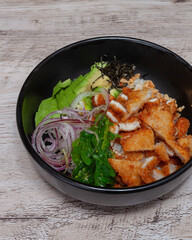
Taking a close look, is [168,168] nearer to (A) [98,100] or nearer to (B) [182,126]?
(B) [182,126]

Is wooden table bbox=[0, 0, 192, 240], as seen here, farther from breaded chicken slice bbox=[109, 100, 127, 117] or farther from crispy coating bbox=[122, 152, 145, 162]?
breaded chicken slice bbox=[109, 100, 127, 117]

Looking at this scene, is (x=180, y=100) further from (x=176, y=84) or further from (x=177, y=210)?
(x=177, y=210)

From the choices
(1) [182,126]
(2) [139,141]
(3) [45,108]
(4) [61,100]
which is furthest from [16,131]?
(1) [182,126]

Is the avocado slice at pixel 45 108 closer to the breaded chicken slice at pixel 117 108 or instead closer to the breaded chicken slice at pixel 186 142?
the breaded chicken slice at pixel 117 108

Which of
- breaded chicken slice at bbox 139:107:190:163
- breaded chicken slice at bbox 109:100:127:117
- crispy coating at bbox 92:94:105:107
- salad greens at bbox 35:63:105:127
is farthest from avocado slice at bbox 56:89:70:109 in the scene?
breaded chicken slice at bbox 139:107:190:163

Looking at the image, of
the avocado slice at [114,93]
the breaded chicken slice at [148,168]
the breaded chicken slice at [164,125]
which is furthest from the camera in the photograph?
the avocado slice at [114,93]

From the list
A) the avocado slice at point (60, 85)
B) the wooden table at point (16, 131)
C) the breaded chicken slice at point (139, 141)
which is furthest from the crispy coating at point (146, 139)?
the avocado slice at point (60, 85)
